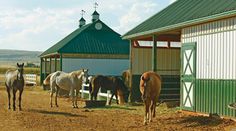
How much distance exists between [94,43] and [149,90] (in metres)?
22.7

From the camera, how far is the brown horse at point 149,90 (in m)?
13.9

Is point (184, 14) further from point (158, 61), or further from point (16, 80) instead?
point (16, 80)

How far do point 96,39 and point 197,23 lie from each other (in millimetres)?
22665

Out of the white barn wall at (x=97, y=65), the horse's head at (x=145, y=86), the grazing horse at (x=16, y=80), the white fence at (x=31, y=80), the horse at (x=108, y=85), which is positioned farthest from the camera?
the white fence at (x=31, y=80)

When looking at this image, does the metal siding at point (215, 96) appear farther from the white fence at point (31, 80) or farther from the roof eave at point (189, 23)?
the white fence at point (31, 80)

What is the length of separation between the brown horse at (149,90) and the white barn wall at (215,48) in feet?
5.59

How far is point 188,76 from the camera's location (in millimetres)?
16078

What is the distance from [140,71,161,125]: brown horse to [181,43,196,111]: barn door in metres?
1.55

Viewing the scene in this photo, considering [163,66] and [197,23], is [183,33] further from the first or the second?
[163,66]

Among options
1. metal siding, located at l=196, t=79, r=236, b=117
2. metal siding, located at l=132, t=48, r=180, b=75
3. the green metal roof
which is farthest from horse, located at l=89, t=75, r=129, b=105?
the green metal roof

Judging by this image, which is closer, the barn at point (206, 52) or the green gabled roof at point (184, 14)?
the barn at point (206, 52)

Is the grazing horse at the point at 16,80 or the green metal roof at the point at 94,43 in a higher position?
the green metal roof at the point at 94,43

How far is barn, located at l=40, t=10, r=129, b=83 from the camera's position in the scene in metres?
34.9

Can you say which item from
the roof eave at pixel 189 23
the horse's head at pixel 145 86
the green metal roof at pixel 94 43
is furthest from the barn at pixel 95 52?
the horse's head at pixel 145 86
